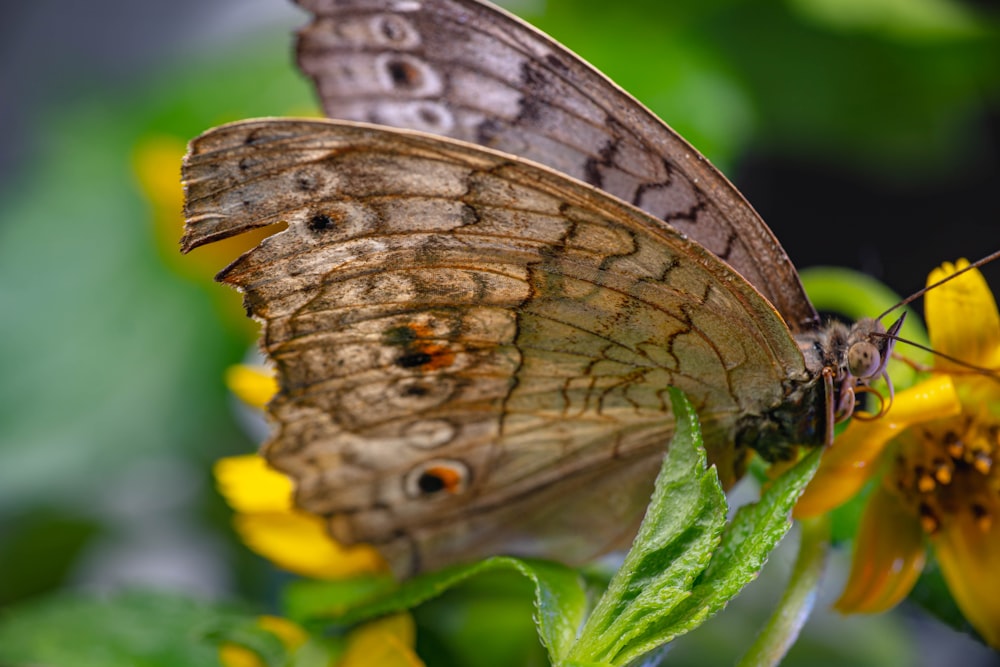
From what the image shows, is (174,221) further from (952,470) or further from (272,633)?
(952,470)

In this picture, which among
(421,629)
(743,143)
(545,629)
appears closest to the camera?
(545,629)

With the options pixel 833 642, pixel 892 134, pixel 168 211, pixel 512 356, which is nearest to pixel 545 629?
pixel 512 356

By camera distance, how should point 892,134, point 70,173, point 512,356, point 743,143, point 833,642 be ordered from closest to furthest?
point 512,356 < point 833,642 < point 743,143 < point 892,134 < point 70,173

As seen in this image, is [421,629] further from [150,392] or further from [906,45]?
[906,45]

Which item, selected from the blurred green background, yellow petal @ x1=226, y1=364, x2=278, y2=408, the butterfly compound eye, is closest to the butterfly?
the butterfly compound eye

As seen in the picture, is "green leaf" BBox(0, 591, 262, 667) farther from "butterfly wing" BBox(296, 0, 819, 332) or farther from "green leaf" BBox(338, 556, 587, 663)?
"butterfly wing" BBox(296, 0, 819, 332)

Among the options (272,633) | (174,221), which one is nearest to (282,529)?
(272,633)
